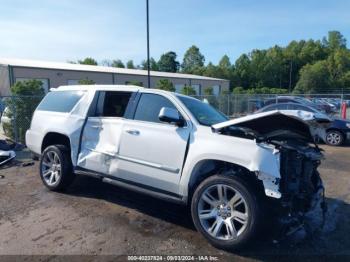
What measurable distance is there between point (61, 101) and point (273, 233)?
4.29 metres

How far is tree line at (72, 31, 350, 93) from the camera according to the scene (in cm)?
7731

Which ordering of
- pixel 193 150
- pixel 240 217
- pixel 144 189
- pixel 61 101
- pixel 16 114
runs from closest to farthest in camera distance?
1. pixel 240 217
2. pixel 193 150
3. pixel 144 189
4. pixel 61 101
5. pixel 16 114

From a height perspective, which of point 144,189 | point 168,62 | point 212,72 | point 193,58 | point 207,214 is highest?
point 193,58

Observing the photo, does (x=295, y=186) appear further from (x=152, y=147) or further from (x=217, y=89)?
(x=217, y=89)

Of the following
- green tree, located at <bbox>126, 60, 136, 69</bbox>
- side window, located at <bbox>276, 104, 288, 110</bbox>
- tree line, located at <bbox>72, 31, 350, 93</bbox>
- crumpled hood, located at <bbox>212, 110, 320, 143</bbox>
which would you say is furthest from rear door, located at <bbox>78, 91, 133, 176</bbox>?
green tree, located at <bbox>126, 60, 136, 69</bbox>

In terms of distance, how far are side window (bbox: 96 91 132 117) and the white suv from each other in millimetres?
17

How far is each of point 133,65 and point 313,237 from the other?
94273 millimetres

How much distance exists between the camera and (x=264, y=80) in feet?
311

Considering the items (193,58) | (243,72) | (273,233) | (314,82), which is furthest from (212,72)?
(273,233)

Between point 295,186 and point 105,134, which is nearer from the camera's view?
point 295,186

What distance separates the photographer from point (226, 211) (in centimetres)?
390

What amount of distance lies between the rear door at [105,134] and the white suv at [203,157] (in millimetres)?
16

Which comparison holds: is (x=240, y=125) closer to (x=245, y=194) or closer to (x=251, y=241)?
(x=245, y=194)

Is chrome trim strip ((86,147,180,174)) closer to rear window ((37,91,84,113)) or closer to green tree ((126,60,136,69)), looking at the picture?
rear window ((37,91,84,113))
